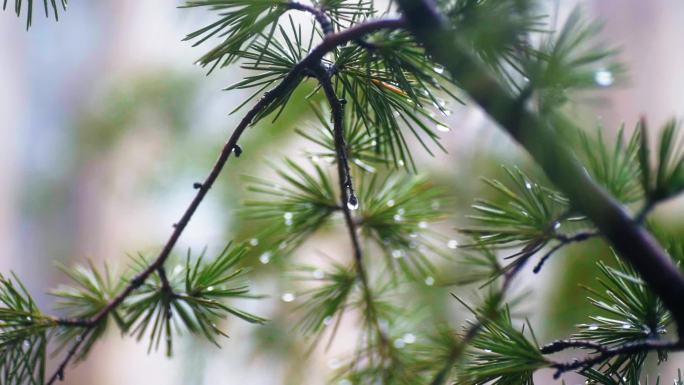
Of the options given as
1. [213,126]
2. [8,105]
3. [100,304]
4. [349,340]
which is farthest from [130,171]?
[100,304]

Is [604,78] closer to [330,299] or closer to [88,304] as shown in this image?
[330,299]

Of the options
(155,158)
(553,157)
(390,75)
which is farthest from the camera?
(155,158)

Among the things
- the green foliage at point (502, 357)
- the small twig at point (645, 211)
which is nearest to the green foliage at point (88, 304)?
the green foliage at point (502, 357)

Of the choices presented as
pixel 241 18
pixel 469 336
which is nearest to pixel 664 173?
pixel 469 336

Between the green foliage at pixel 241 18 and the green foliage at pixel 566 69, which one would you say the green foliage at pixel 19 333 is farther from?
the green foliage at pixel 566 69

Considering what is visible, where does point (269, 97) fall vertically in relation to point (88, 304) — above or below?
above

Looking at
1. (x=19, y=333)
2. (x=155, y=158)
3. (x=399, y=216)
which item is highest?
(x=155, y=158)
